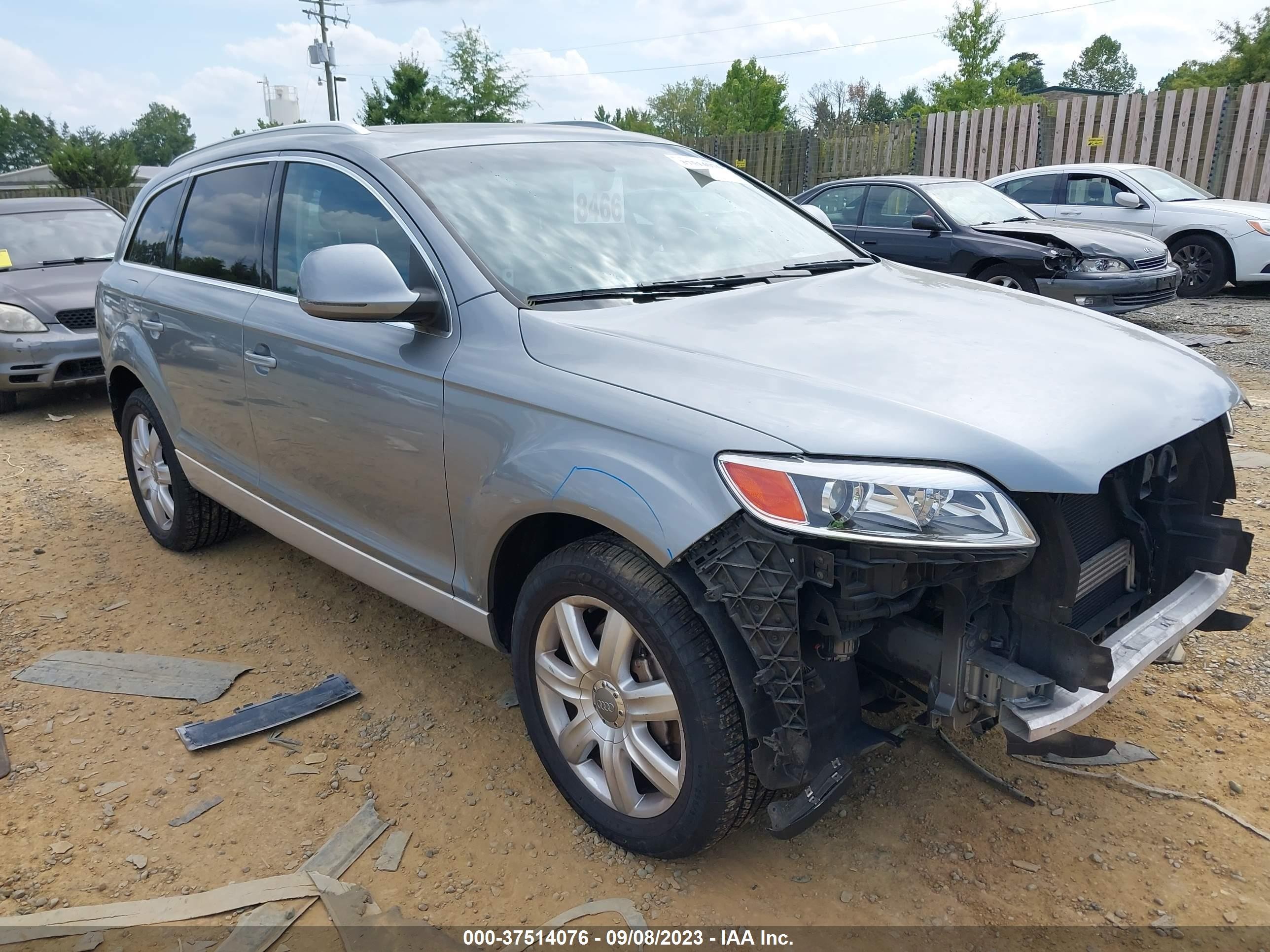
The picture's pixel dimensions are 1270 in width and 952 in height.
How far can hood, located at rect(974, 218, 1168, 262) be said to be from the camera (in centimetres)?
900

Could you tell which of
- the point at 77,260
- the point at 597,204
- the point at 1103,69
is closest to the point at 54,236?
the point at 77,260

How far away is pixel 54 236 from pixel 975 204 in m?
9.12

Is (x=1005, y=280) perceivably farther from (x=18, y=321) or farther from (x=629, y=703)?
(x=18, y=321)

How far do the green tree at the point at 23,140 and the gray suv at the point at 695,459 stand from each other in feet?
383

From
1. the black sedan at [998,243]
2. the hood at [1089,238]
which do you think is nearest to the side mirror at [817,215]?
the black sedan at [998,243]

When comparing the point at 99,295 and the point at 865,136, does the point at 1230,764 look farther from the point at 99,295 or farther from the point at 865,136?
the point at 865,136

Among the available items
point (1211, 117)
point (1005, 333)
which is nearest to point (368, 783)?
point (1005, 333)

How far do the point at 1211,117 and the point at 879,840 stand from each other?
51.0ft

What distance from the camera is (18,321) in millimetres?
7684

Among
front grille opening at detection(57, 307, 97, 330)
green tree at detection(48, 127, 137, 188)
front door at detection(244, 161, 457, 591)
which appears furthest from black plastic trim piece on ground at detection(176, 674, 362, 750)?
green tree at detection(48, 127, 137, 188)

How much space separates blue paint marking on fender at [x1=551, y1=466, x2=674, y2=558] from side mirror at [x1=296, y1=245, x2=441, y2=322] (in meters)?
0.74

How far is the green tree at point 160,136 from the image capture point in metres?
115

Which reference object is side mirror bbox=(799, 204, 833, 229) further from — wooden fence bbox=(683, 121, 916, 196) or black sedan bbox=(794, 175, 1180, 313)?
wooden fence bbox=(683, 121, 916, 196)

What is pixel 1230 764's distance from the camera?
2.81 metres
